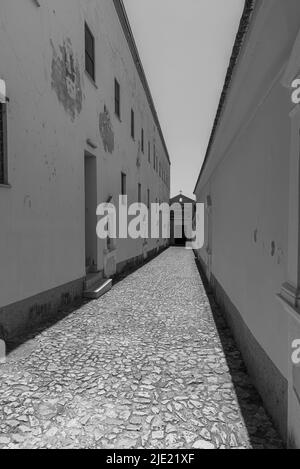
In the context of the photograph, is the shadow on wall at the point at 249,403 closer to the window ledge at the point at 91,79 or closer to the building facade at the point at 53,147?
the building facade at the point at 53,147

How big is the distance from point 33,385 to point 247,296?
8.41 ft

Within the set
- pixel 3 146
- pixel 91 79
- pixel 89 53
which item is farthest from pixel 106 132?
pixel 3 146

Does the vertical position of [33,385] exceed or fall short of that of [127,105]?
it falls short

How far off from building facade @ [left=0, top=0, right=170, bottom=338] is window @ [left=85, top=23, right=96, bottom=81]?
0.08 feet

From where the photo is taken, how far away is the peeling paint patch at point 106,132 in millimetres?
8273

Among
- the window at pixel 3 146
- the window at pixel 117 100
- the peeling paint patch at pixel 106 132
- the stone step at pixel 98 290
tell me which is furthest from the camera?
the window at pixel 117 100

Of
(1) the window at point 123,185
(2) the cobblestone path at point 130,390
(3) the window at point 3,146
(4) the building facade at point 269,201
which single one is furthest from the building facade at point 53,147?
(4) the building facade at point 269,201

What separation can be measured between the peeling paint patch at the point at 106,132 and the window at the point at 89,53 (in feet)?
3.34

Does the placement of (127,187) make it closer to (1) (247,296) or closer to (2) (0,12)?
(2) (0,12)

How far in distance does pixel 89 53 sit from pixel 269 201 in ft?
22.5

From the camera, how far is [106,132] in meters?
8.69

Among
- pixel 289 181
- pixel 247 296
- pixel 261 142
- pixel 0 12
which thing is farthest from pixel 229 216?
pixel 0 12

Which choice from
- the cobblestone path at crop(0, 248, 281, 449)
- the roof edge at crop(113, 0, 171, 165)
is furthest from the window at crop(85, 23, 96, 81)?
the cobblestone path at crop(0, 248, 281, 449)
